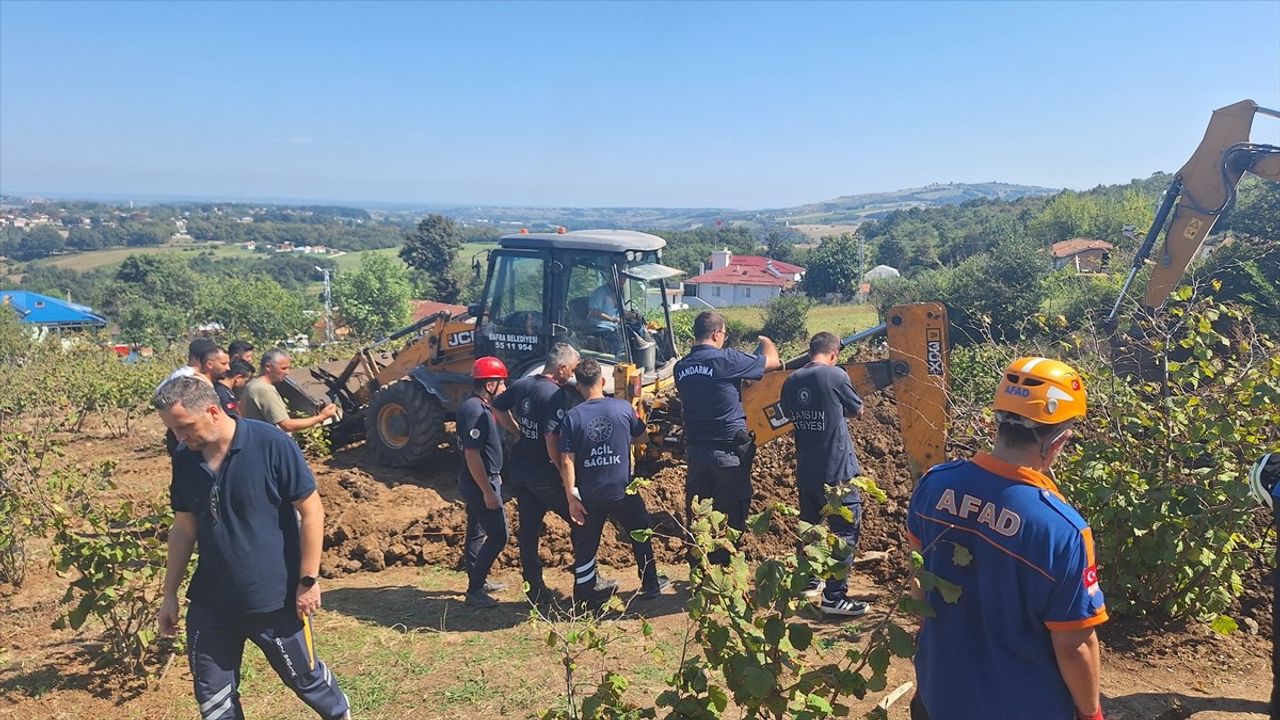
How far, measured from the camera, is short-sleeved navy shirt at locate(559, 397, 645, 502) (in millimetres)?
5004

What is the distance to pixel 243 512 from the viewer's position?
3242mm

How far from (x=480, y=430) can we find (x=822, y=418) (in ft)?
7.20

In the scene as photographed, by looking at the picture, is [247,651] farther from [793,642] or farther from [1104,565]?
[1104,565]

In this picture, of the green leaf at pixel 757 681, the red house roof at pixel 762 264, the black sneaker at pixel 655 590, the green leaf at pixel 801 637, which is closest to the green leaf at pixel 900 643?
the green leaf at pixel 801 637

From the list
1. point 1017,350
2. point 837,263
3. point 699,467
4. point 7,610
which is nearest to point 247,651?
point 7,610

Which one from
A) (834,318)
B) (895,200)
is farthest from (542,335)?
(895,200)

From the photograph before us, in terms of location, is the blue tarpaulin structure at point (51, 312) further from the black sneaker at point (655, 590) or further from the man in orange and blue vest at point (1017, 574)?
the man in orange and blue vest at point (1017, 574)

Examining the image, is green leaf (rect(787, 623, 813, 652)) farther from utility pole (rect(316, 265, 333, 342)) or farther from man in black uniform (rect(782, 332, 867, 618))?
utility pole (rect(316, 265, 333, 342))

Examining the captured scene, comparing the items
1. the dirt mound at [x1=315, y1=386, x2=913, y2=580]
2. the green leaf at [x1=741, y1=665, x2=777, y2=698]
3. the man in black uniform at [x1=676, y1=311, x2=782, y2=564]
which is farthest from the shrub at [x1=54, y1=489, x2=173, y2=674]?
the green leaf at [x1=741, y1=665, x2=777, y2=698]

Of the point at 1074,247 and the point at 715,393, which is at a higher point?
the point at 1074,247

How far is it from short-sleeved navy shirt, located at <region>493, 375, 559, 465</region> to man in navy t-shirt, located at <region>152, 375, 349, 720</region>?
6.79 ft

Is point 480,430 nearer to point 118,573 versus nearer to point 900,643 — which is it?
point 118,573

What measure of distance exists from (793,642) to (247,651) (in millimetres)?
3582

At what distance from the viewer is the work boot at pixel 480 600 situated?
5.57 meters
